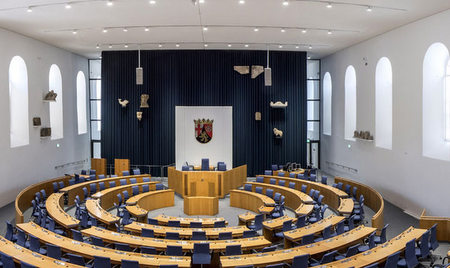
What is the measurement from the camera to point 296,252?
29.2ft

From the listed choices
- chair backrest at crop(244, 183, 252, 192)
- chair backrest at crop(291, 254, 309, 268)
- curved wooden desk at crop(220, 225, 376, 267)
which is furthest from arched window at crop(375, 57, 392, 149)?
chair backrest at crop(291, 254, 309, 268)

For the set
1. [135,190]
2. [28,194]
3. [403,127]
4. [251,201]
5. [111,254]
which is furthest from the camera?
[135,190]

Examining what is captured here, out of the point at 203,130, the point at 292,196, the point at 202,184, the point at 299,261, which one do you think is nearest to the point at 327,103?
the point at 203,130

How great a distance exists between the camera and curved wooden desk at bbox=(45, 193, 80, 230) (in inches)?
445

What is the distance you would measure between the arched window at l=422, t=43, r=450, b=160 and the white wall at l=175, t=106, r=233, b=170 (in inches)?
424

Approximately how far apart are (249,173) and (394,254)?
15.1 m

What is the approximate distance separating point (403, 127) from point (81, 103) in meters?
18.3

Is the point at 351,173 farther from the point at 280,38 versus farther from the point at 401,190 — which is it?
the point at 280,38

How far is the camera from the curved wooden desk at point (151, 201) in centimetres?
1473

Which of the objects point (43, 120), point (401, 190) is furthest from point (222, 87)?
point (401, 190)

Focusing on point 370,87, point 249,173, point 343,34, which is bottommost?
point 249,173

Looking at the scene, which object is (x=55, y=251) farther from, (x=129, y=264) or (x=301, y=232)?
(x=301, y=232)

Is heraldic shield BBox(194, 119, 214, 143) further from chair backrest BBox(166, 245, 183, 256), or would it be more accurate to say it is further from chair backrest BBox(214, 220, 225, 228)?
chair backrest BBox(166, 245, 183, 256)

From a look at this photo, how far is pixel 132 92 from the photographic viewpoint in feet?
76.1
